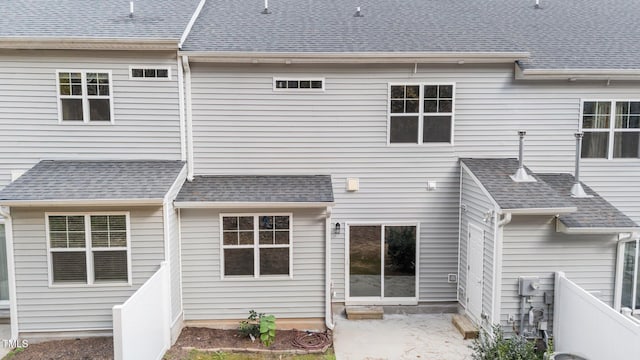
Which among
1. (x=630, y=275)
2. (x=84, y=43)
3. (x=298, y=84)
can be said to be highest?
(x=84, y=43)

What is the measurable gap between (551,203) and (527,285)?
1.43 meters

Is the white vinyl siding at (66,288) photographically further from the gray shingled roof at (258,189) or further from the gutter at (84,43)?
the gutter at (84,43)

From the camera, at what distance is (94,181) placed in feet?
26.7

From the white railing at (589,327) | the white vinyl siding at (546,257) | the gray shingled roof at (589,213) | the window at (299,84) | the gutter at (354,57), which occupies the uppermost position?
the gutter at (354,57)

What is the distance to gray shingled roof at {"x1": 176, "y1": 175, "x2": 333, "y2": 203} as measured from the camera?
27.6ft

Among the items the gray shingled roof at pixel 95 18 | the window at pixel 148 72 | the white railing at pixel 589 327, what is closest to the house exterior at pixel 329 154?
the window at pixel 148 72

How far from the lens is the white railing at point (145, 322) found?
5859 mm

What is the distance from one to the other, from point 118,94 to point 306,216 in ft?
14.0

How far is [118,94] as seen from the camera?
8.83 metres

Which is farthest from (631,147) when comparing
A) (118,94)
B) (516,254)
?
(118,94)

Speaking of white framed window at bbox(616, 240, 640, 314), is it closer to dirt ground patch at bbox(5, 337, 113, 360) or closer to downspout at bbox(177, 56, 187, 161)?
downspout at bbox(177, 56, 187, 161)

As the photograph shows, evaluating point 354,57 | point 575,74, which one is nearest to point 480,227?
point 575,74

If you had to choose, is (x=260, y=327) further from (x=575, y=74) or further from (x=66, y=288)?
(x=575, y=74)

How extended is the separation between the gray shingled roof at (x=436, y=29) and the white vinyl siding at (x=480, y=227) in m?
2.85
